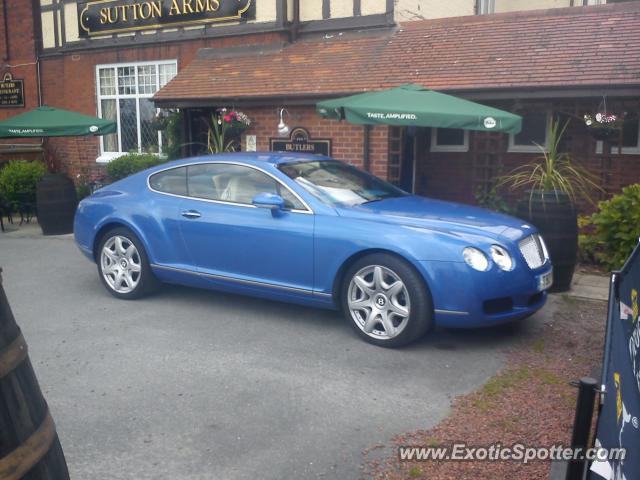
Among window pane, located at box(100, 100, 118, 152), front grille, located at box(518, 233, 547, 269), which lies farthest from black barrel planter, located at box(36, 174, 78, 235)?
front grille, located at box(518, 233, 547, 269)

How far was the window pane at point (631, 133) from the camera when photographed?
31.2 ft

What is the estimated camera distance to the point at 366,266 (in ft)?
18.2

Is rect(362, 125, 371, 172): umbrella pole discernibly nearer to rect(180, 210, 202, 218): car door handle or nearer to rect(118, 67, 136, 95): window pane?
rect(180, 210, 202, 218): car door handle

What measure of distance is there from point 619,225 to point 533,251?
90.8 inches

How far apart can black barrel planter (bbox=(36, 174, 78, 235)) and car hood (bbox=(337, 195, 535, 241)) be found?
7005mm

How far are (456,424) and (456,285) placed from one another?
1333 millimetres

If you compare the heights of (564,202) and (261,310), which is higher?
(564,202)

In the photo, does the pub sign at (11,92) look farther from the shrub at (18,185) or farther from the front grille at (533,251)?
the front grille at (533,251)

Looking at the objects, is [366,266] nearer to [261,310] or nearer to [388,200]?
[388,200]

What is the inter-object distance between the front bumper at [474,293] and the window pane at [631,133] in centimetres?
514

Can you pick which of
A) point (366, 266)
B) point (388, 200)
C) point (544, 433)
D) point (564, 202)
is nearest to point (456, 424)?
point (544, 433)

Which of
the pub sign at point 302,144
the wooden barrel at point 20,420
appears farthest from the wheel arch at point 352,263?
the pub sign at point 302,144

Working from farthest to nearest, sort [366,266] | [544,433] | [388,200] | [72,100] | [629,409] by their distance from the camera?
[72,100]
[388,200]
[366,266]
[544,433]
[629,409]

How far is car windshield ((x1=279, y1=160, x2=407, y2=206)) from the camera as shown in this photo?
615 cm
